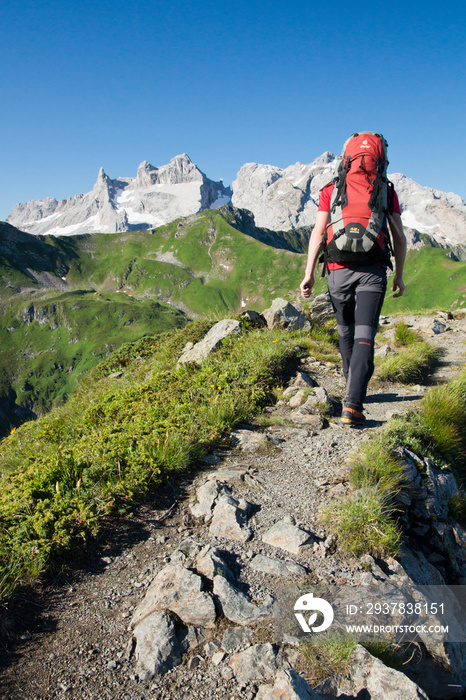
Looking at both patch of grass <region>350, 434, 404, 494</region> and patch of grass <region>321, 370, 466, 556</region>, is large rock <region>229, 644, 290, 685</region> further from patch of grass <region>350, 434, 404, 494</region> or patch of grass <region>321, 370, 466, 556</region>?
patch of grass <region>350, 434, 404, 494</region>

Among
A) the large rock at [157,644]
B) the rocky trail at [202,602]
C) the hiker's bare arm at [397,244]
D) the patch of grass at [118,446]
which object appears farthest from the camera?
the hiker's bare arm at [397,244]

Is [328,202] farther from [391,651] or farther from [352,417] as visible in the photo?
[391,651]

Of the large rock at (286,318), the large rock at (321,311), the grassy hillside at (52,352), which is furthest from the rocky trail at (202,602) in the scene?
the grassy hillside at (52,352)

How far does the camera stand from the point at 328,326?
12.1 m

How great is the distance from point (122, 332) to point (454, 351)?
614 feet

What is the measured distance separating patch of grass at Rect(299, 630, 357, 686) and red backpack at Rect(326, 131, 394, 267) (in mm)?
4364

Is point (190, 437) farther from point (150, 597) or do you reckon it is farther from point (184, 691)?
point (184, 691)

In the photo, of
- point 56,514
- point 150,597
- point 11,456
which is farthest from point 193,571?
point 11,456

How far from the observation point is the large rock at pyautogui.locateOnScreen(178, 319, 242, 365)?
30.1 feet

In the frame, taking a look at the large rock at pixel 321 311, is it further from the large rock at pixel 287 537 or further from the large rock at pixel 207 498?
the large rock at pixel 287 537

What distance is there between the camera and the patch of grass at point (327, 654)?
2.60 meters

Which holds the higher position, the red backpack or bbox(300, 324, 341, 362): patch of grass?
the red backpack

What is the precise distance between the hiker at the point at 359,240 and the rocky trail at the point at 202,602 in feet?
5.22

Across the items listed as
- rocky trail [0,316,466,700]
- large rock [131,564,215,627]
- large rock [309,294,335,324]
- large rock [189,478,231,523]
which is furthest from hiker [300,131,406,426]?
large rock [309,294,335,324]
